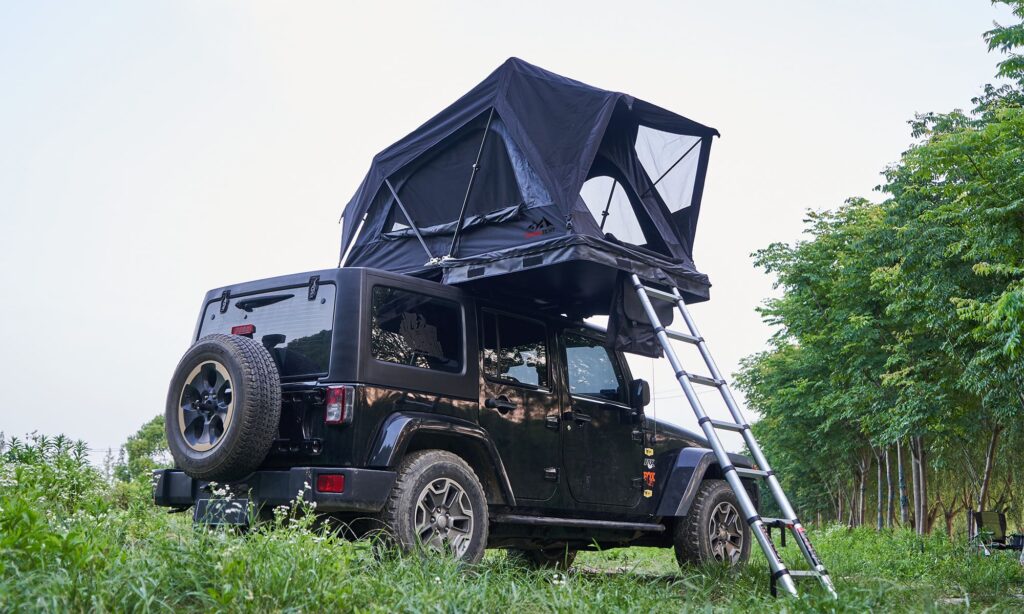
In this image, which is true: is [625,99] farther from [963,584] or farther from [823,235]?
[823,235]

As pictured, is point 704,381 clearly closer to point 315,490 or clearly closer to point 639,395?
point 639,395

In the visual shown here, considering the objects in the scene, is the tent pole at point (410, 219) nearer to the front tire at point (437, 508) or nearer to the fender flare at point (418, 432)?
the fender flare at point (418, 432)

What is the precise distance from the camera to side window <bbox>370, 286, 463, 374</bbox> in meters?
6.18

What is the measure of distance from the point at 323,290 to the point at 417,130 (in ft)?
8.81

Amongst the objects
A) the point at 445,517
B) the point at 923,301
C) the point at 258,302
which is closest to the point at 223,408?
the point at 258,302

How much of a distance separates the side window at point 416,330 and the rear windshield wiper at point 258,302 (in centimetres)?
67

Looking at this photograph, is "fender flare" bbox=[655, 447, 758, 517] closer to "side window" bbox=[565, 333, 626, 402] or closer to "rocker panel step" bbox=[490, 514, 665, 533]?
"rocker panel step" bbox=[490, 514, 665, 533]

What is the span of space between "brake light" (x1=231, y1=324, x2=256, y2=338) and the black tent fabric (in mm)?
1534

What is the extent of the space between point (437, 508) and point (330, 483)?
77 centimetres

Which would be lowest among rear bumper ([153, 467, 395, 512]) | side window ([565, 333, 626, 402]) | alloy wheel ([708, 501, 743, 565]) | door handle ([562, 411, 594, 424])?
alloy wheel ([708, 501, 743, 565])

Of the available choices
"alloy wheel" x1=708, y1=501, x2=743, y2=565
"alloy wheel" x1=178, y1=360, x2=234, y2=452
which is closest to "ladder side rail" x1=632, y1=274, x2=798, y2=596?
"alloy wheel" x1=708, y1=501, x2=743, y2=565

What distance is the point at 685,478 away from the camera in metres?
8.16

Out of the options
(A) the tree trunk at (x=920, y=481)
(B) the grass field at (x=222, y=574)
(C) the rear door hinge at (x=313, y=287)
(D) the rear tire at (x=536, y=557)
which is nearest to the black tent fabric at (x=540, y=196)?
(C) the rear door hinge at (x=313, y=287)

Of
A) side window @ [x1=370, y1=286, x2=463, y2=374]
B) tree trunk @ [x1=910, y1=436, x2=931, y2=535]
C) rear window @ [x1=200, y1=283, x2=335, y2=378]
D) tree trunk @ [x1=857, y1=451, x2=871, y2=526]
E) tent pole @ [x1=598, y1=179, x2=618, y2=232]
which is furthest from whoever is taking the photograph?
tree trunk @ [x1=857, y1=451, x2=871, y2=526]
